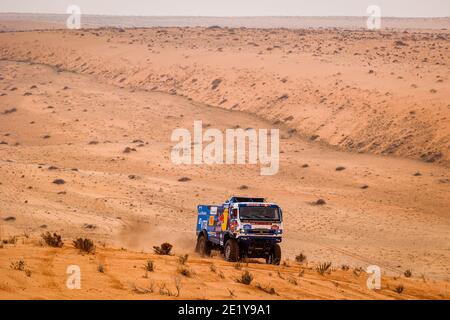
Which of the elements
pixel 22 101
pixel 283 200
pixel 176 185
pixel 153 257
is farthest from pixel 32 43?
pixel 153 257

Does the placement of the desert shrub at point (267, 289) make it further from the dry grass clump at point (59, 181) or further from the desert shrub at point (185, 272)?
the dry grass clump at point (59, 181)

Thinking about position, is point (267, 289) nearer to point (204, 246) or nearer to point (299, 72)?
point (204, 246)

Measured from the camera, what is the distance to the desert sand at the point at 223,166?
72.6 feet

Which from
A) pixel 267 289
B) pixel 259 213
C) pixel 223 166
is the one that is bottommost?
pixel 267 289

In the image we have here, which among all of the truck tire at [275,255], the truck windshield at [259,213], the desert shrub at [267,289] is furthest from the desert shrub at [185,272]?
the truck tire at [275,255]

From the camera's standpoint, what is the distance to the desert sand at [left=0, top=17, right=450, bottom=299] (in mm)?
22141

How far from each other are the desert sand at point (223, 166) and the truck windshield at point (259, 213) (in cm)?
204

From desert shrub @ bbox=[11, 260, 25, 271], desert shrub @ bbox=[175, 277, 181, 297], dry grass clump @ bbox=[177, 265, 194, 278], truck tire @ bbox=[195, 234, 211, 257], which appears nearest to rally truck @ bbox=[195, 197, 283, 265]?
truck tire @ bbox=[195, 234, 211, 257]

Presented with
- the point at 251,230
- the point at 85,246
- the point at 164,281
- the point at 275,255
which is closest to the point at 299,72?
the point at 275,255

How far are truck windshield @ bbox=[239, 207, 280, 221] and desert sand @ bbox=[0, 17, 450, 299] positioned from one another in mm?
2035

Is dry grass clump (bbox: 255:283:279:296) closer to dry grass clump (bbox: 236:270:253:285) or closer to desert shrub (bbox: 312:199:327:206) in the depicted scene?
dry grass clump (bbox: 236:270:253:285)

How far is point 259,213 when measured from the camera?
83.2 feet

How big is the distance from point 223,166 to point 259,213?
27.6 metres
